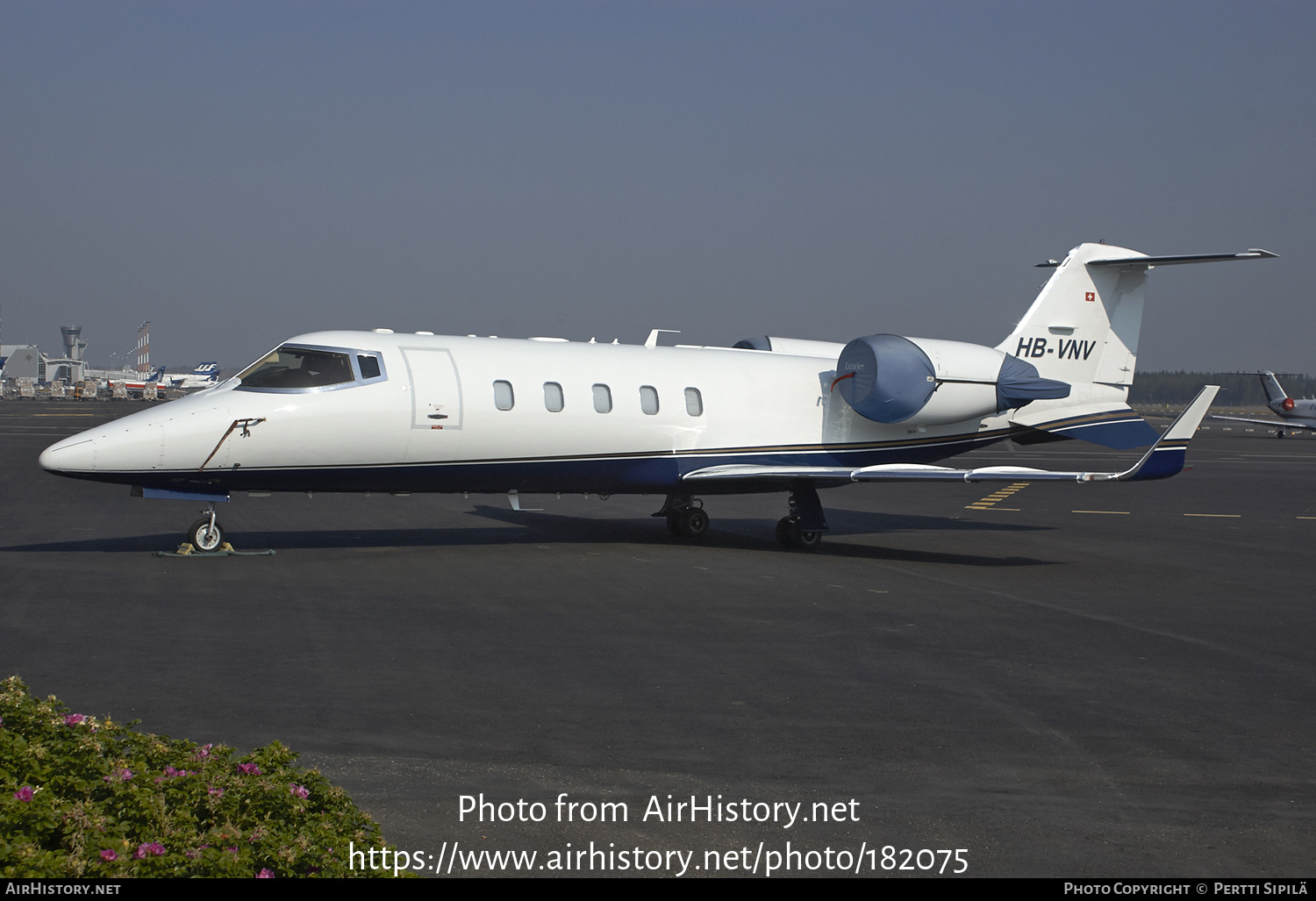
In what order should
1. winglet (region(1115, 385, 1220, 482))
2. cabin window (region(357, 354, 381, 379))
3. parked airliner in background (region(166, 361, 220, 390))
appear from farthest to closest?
parked airliner in background (region(166, 361, 220, 390)), cabin window (region(357, 354, 381, 379)), winglet (region(1115, 385, 1220, 482))

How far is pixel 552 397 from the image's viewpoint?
1708 centimetres

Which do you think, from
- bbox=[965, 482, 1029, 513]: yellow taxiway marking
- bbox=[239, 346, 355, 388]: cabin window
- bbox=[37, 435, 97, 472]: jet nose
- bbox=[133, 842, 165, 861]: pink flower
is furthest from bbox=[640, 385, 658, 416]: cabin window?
bbox=[133, 842, 165, 861]: pink flower

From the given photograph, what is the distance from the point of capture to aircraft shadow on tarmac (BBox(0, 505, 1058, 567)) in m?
16.9

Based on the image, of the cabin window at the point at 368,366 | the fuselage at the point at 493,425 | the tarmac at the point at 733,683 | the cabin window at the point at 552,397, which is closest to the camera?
the tarmac at the point at 733,683

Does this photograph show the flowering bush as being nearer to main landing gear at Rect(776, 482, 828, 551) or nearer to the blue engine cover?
main landing gear at Rect(776, 482, 828, 551)

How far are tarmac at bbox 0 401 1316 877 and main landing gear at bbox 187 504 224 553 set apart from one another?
1.83ft

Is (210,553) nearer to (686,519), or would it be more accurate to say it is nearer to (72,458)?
(72,458)

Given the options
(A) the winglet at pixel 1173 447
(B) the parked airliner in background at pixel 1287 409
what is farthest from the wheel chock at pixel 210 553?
(B) the parked airliner in background at pixel 1287 409

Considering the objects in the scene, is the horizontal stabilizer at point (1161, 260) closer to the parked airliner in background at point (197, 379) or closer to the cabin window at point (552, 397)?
the cabin window at point (552, 397)

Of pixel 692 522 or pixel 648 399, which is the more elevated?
pixel 648 399

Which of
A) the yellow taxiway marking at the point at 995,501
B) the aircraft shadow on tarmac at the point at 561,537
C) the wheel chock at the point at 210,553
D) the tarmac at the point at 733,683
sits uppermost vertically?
the tarmac at the point at 733,683

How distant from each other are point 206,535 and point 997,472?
435 inches

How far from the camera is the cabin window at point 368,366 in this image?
15938mm

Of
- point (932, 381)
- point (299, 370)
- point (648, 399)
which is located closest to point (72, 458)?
point (299, 370)
